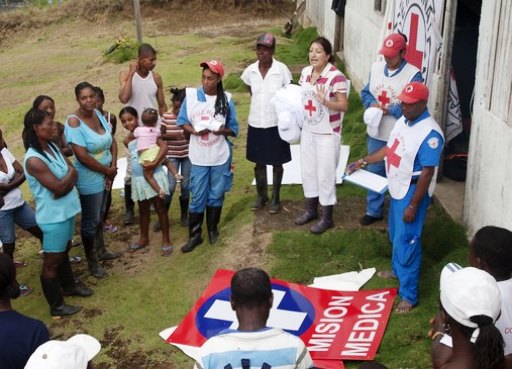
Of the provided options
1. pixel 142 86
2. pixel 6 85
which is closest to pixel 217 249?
A: pixel 142 86

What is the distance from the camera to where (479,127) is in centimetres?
514

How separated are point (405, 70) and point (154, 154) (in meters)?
2.37

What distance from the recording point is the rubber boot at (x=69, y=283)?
519 cm

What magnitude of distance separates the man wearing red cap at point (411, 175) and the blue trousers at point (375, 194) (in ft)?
2.94

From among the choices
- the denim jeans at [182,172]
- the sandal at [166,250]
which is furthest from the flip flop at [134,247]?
the denim jeans at [182,172]

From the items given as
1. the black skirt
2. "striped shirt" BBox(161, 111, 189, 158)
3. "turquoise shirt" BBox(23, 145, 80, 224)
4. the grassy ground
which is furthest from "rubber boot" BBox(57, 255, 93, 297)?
the black skirt

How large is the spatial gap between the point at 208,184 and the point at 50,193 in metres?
1.61

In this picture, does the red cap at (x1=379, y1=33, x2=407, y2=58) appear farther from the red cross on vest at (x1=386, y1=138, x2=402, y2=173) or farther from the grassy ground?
the grassy ground

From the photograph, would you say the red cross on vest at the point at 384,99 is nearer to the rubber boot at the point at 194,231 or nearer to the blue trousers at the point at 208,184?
the blue trousers at the point at 208,184

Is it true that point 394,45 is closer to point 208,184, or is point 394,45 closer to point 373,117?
point 373,117

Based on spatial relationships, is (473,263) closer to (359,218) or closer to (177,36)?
(359,218)

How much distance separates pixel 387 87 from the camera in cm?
533

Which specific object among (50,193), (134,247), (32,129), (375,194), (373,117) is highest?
(32,129)

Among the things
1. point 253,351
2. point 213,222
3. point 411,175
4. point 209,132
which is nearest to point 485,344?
point 253,351
